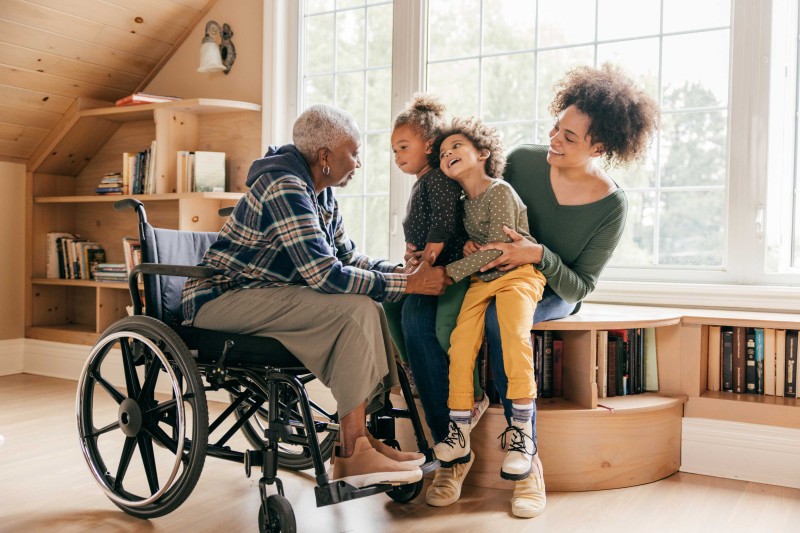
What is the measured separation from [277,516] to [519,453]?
0.71 metres

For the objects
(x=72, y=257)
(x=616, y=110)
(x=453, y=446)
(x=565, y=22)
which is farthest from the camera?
(x=72, y=257)

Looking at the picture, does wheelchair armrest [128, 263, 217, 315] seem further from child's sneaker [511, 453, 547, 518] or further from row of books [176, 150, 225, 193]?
row of books [176, 150, 225, 193]

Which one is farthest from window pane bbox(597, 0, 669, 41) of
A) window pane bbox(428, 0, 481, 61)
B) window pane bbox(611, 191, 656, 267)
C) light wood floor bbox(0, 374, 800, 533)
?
light wood floor bbox(0, 374, 800, 533)

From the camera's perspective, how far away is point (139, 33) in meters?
4.00

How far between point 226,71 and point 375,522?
106 inches

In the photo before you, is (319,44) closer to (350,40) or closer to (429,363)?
(350,40)

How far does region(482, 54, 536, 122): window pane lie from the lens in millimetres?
3389

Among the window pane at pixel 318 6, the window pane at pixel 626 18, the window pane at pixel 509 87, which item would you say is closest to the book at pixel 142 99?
the window pane at pixel 318 6

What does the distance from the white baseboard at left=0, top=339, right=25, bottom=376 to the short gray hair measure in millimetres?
2967

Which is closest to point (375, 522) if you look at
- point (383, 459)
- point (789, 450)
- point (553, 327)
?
point (383, 459)

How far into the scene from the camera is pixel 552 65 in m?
3.36

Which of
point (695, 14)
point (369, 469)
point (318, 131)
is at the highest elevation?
point (695, 14)

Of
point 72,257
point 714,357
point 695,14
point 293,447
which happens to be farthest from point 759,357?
point 72,257

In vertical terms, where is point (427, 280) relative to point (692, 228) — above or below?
below
